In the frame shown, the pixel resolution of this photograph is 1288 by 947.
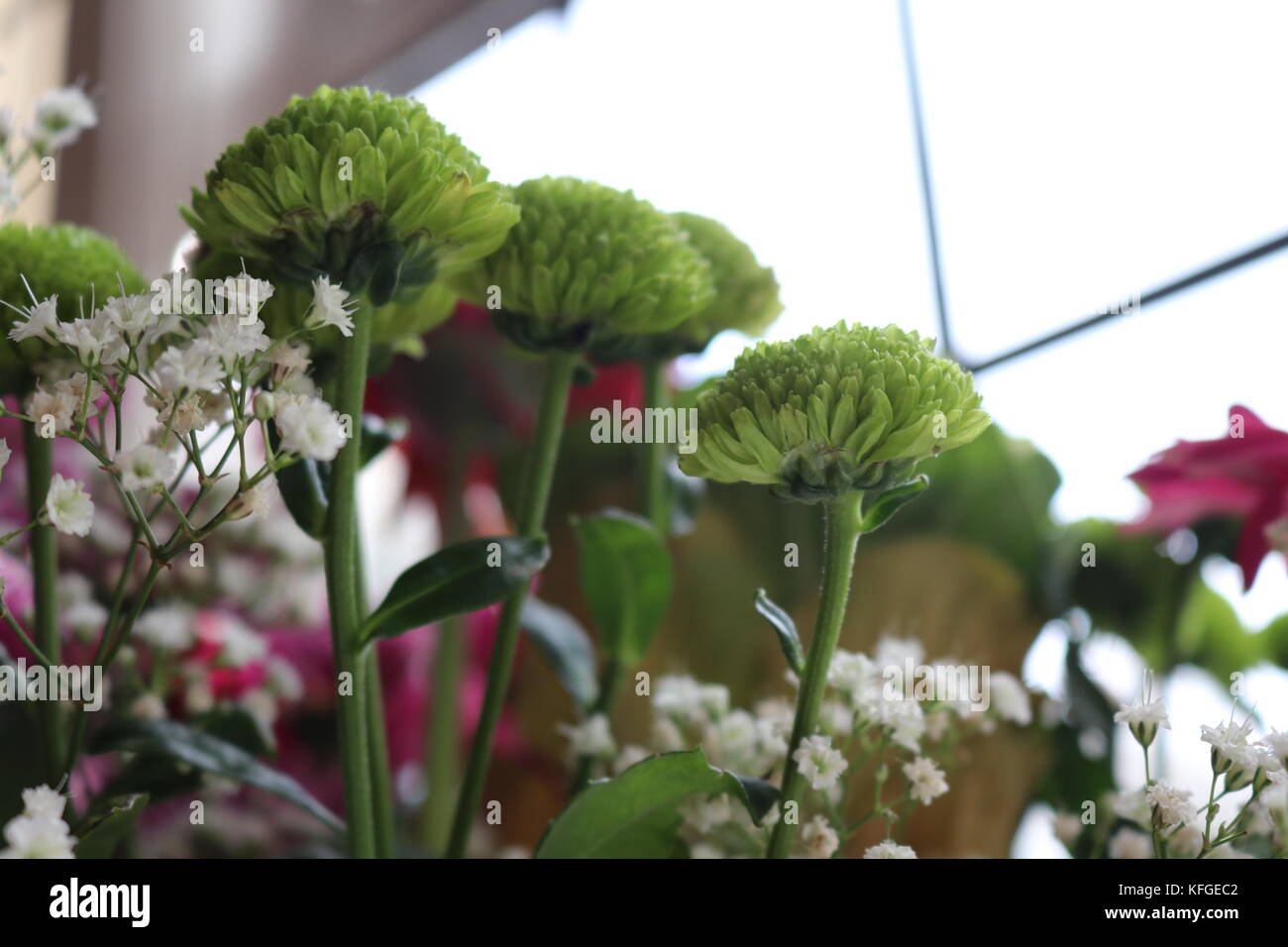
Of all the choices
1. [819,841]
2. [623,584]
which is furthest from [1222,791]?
[623,584]

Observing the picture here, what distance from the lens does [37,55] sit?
1222mm

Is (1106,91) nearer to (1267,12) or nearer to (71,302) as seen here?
(1267,12)

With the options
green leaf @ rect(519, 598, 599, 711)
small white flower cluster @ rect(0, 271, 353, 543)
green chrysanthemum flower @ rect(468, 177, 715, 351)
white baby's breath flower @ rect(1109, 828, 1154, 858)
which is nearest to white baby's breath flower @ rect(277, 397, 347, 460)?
small white flower cluster @ rect(0, 271, 353, 543)

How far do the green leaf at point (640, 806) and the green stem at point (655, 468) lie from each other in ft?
0.51

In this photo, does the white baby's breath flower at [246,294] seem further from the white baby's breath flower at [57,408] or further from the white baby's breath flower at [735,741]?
the white baby's breath flower at [735,741]

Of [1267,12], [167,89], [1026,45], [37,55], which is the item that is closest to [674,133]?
[1026,45]

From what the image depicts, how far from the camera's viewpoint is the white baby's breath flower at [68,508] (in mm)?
258

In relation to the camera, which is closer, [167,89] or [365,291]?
[365,291]

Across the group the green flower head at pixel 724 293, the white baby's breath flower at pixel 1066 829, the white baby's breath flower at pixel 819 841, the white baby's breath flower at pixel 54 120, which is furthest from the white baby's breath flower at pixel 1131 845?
the white baby's breath flower at pixel 54 120

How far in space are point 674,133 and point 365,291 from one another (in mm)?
694

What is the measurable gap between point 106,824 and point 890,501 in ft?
0.79

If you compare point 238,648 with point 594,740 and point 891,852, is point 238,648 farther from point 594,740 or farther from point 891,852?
point 891,852

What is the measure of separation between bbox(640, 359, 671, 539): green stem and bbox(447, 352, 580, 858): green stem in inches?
3.3

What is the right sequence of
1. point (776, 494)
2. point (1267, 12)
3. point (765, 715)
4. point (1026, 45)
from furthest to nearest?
point (1026, 45)
point (1267, 12)
point (765, 715)
point (776, 494)
